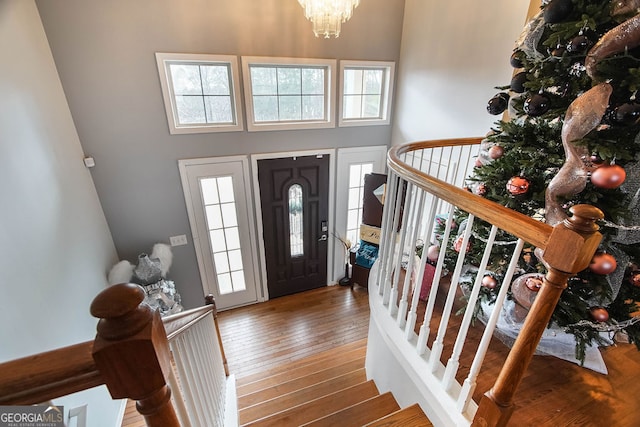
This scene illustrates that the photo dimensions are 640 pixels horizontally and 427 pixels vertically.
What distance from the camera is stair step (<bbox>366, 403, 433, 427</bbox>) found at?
4.91 feet

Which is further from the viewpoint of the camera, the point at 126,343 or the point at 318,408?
the point at 318,408

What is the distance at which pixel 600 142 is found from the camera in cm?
108

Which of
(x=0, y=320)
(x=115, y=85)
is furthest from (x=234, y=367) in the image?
(x=115, y=85)

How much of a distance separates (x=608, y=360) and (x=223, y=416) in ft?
7.28

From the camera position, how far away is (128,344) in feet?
1.54

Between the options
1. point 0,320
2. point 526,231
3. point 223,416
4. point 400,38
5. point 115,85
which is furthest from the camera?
point 400,38

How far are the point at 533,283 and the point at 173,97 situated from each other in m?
3.46

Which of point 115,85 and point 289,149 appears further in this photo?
point 289,149

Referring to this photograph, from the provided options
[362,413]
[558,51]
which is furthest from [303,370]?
[558,51]

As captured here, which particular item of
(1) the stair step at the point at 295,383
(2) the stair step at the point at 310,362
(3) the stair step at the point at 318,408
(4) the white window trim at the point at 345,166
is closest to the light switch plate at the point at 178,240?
(2) the stair step at the point at 310,362

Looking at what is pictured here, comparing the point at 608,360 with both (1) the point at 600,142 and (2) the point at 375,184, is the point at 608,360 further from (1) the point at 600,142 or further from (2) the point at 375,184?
(2) the point at 375,184

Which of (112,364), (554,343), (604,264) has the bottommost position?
(554,343)

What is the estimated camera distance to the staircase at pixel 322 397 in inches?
70.0

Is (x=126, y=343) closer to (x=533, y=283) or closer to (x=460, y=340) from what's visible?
(x=460, y=340)
